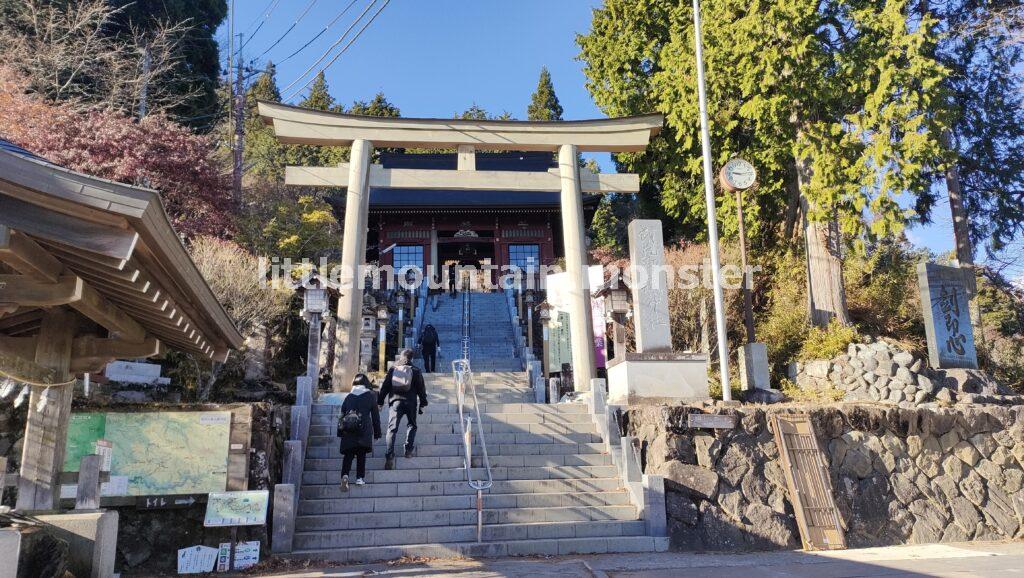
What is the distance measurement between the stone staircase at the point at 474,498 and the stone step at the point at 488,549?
0.4 inches

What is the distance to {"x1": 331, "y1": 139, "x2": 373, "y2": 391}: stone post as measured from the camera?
1259cm

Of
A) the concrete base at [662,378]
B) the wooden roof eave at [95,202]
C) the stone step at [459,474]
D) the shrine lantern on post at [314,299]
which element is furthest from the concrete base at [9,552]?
the shrine lantern on post at [314,299]

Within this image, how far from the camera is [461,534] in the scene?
295 inches

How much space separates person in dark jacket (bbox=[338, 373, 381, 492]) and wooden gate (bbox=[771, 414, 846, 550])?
17.0 feet

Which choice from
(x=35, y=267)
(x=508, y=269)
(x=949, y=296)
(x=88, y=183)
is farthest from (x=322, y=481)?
(x=508, y=269)

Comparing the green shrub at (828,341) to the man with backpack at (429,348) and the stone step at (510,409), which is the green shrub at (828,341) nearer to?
the stone step at (510,409)

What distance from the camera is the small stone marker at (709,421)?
8.75 m

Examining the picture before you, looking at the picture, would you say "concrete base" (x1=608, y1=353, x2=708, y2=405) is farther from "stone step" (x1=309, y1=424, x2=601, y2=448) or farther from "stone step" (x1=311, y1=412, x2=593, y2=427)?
"stone step" (x1=309, y1=424, x2=601, y2=448)

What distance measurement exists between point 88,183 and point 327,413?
6.47 metres

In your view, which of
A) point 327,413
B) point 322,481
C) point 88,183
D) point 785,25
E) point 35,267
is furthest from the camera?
point 785,25

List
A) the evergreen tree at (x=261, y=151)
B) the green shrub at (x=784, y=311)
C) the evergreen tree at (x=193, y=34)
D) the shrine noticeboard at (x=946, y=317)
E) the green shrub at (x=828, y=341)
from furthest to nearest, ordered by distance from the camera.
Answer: the evergreen tree at (x=261, y=151), the evergreen tree at (x=193, y=34), the green shrub at (x=784, y=311), the green shrub at (x=828, y=341), the shrine noticeboard at (x=946, y=317)

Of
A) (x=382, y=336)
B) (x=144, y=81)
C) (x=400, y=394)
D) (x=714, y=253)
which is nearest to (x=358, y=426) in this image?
(x=400, y=394)

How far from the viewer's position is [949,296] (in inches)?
518

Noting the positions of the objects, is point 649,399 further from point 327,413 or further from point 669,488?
point 327,413
